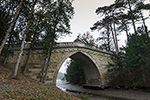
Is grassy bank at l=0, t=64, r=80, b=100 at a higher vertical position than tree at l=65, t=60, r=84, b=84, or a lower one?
higher

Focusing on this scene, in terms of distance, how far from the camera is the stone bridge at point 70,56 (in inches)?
450

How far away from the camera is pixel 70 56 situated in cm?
1474

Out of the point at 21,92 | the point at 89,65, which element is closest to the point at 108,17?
the point at 89,65

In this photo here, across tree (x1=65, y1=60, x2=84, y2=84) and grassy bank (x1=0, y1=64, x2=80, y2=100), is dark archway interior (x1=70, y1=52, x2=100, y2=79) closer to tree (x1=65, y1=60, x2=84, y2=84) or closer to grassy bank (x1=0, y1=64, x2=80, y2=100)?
tree (x1=65, y1=60, x2=84, y2=84)

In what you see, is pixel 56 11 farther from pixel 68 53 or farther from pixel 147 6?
pixel 147 6

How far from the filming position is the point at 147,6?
13.9 meters

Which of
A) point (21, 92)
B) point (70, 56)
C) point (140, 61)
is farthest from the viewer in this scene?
point (70, 56)

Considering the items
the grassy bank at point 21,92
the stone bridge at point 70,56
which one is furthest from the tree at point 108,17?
the grassy bank at point 21,92

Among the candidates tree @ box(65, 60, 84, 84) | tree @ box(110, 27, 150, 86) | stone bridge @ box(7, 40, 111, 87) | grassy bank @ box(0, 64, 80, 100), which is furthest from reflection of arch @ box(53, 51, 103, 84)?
grassy bank @ box(0, 64, 80, 100)

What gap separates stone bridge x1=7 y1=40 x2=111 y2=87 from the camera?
1143 centimetres

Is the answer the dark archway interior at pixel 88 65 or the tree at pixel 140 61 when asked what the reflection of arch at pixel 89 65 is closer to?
the dark archway interior at pixel 88 65

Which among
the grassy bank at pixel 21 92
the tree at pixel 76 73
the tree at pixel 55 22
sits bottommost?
the tree at pixel 76 73

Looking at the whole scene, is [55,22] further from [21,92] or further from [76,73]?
[76,73]

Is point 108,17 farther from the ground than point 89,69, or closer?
farther from the ground
